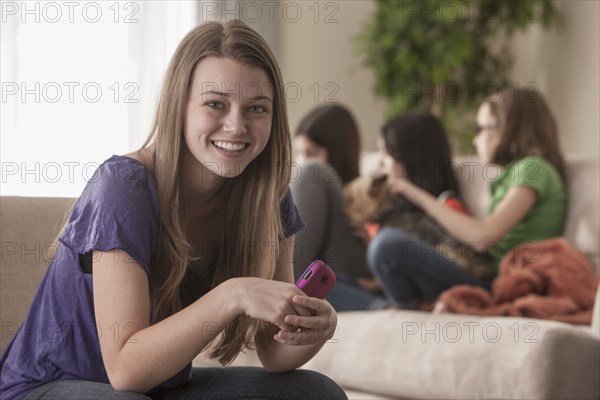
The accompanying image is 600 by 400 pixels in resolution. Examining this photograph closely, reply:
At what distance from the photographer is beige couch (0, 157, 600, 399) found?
147 centimetres

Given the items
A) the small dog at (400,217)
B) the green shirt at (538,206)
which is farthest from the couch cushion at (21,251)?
the green shirt at (538,206)

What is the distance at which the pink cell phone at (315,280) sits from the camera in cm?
114

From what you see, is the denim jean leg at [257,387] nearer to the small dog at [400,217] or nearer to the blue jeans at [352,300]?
the blue jeans at [352,300]

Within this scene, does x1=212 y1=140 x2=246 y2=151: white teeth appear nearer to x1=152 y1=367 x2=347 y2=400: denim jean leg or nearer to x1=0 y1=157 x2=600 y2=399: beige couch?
x1=152 y1=367 x2=347 y2=400: denim jean leg

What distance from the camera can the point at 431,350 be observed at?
76.1 inches

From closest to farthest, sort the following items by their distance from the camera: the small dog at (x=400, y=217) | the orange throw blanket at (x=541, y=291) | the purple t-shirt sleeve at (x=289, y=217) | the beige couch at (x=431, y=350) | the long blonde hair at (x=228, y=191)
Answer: the long blonde hair at (x=228, y=191)
the purple t-shirt sleeve at (x=289, y=217)
the beige couch at (x=431, y=350)
the orange throw blanket at (x=541, y=291)
the small dog at (x=400, y=217)

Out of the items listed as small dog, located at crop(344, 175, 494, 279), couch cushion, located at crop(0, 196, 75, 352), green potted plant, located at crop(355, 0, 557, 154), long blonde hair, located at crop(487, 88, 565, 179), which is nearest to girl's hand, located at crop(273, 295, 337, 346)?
couch cushion, located at crop(0, 196, 75, 352)

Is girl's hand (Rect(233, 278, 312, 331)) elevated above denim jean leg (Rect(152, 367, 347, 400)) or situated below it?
above

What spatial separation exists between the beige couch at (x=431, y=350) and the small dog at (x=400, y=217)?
0.48m

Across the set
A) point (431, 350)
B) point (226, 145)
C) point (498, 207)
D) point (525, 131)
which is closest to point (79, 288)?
point (226, 145)

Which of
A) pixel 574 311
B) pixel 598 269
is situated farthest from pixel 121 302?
pixel 598 269

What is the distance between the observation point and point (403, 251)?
2318 mm

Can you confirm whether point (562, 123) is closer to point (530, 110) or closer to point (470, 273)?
point (530, 110)

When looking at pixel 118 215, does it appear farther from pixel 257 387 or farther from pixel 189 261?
pixel 257 387
